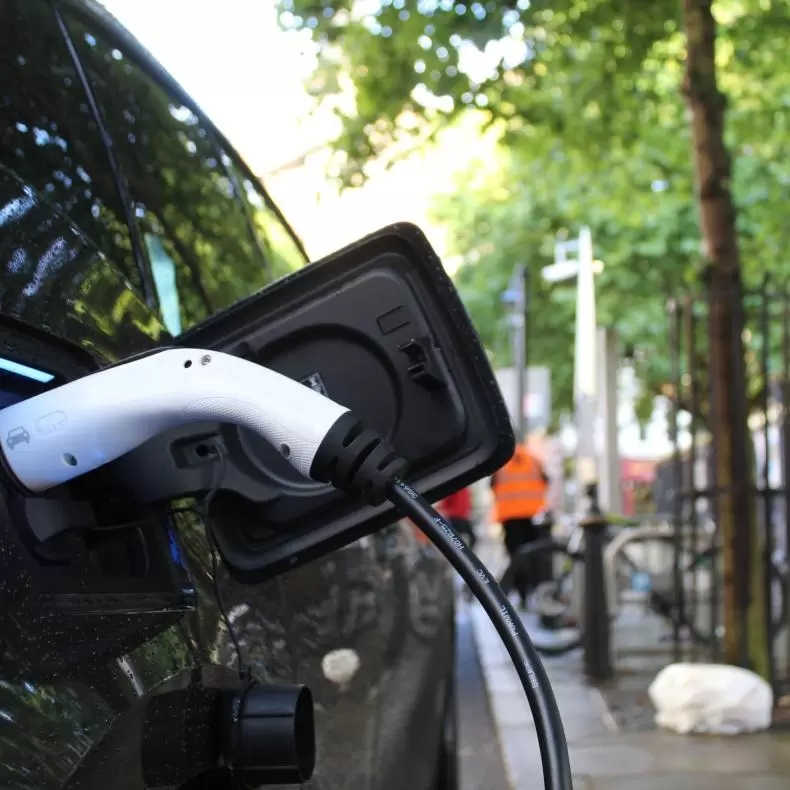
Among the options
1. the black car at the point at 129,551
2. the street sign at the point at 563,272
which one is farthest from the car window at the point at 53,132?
the street sign at the point at 563,272

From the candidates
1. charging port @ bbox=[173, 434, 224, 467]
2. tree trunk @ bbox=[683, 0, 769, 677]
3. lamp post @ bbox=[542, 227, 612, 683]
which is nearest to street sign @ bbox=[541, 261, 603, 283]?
lamp post @ bbox=[542, 227, 612, 683]

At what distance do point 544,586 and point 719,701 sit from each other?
4.17 metres

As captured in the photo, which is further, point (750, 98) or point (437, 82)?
point (750, 98)

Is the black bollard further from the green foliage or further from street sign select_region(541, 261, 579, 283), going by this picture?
street sign select_region(541, 261, 579, 283)

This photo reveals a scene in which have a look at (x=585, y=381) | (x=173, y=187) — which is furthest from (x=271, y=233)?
(x=585, y=381)

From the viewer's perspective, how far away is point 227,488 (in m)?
1.42

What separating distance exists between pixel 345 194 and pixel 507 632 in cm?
625

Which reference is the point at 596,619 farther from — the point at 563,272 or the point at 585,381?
the point at 563,272

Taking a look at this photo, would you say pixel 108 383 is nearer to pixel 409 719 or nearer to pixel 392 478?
pixel 392 478

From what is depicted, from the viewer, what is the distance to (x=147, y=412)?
3.98 ft

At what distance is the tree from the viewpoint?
5730 mm

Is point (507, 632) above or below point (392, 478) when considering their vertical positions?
below

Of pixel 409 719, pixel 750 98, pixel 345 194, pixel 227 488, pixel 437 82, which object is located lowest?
pixel 409 719

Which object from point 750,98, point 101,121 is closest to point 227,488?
point 101,121
